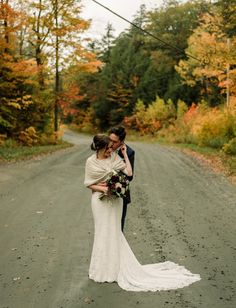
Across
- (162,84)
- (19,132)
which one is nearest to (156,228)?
(19,132)

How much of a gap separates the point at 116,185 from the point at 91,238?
2.53 meters

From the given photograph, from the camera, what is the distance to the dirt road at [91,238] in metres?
5.61

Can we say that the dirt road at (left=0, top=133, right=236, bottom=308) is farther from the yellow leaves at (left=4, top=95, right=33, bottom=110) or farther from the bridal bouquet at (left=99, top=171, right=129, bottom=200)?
the yellow leaves at (left=4, top=95, right=33, bottom=110)

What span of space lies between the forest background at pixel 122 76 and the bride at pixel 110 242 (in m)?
10.2

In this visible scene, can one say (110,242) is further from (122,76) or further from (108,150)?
(122,76)

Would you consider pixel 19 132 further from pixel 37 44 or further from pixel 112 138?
pixel 112 138

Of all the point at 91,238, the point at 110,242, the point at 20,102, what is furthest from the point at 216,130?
the point at 110,242

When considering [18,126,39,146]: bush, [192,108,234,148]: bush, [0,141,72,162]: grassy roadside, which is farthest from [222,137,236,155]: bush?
[18,126,39,146]: bush

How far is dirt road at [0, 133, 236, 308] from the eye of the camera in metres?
5.61

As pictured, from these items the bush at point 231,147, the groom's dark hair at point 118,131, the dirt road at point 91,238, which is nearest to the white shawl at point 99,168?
the groom's dark hair at point 118,131

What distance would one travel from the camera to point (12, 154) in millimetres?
21375

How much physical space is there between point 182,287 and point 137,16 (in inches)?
2681

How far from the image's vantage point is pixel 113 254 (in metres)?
6.20

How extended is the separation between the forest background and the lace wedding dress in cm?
1032
